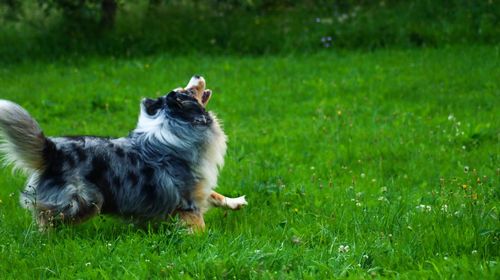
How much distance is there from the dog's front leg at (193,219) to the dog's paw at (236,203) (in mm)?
563

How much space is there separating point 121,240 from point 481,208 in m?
2.50

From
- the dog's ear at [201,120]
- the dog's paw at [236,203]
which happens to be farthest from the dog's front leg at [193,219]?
the dog's ear at [201,120]

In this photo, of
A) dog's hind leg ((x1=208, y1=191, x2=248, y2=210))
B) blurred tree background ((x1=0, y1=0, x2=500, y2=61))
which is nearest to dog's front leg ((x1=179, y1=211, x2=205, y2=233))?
dog's hind leg ((x1=208, y1=191, x2=248, y2=210))

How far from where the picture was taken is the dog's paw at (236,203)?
5957 millimetres

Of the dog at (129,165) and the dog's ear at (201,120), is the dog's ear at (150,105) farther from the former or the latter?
the dog's ear at (201,120)

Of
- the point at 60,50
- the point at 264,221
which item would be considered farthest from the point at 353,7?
the point at 264,221

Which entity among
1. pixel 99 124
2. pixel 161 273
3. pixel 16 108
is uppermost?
pixel 16 108

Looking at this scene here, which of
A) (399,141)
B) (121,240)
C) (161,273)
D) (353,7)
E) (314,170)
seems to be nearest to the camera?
(161,273)

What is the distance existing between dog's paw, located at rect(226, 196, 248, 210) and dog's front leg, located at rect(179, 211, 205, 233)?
563mm

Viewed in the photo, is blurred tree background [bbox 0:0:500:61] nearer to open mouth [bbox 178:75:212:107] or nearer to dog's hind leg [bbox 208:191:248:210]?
open mouth [bbox 178:75:212:107]

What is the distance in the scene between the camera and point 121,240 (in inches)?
192

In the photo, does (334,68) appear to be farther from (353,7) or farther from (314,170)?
(314,170)

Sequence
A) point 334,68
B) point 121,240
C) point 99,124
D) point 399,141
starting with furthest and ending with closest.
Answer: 1. point 334,68
2. point 99,124
3. point 399,141
4. point 121,240

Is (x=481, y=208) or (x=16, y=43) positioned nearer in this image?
(x=481, y=208)
